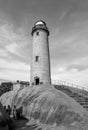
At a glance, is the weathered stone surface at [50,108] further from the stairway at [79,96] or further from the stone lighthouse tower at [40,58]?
the stone lighthouse tower at [40,58]

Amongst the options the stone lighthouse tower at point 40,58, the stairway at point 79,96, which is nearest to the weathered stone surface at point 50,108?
the stairway at point 79,96

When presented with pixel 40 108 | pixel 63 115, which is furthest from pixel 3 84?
pixel 63 115

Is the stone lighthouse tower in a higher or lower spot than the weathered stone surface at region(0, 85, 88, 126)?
higher

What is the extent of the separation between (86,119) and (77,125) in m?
1.47

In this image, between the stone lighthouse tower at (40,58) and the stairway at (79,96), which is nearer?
the stairway at (79,96)

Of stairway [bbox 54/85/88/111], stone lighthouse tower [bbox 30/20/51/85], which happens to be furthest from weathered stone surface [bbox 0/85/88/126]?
stone lighthouse tower [bbox 30/20/51/85]

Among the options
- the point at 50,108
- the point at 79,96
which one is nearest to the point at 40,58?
the point at 79,96

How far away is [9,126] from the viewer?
11445 mm

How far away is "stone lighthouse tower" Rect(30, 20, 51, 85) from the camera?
28047 mm

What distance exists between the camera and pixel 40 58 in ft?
94.7

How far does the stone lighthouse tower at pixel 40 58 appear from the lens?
28.0m

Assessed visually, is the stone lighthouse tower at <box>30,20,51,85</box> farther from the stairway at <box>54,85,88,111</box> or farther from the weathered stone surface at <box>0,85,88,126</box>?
the weathered stone surface at <box>0,85,88,126</box>

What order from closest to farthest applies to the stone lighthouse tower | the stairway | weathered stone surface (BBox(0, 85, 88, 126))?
1. weathered stone surface (BBox(0, 85, 88, 126))
2. the stairway
3. the stone lighthouse tower

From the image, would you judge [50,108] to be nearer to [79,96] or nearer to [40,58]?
[79,96]
